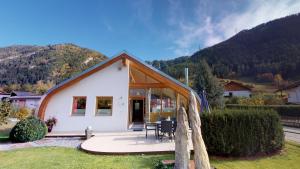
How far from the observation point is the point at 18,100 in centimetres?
3775

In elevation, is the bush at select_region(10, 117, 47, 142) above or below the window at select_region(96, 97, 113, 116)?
below

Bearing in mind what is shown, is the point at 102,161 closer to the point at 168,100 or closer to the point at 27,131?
the point at 27,131

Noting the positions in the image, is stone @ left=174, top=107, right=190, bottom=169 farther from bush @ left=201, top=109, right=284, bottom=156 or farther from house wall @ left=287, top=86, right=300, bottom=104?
house wall @ left=287, top=86, right=300, bottom=104

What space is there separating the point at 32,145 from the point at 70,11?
745 inches

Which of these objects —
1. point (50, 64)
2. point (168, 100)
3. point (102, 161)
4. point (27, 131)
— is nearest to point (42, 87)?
point (50, 64)

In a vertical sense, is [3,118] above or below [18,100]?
below

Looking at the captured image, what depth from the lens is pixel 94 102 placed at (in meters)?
13.4

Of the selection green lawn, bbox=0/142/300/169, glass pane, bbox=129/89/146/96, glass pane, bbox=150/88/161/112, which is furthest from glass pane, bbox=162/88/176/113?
green lawn, bbox=0/142/300/169

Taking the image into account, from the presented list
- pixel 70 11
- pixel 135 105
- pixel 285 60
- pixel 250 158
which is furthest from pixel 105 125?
pixel 285 60

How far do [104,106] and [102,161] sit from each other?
24.4 ft

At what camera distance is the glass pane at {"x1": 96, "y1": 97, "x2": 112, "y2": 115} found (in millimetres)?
13570

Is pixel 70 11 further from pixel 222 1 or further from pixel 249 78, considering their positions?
pixel 249 78

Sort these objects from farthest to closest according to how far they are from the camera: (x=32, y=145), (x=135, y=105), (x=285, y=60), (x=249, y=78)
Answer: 1. (x=249, y=78)
2. (x=285, y=60)
3. (x=135, y=105)
4. (x=32, y=145)

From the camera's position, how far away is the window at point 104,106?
44.4ft
